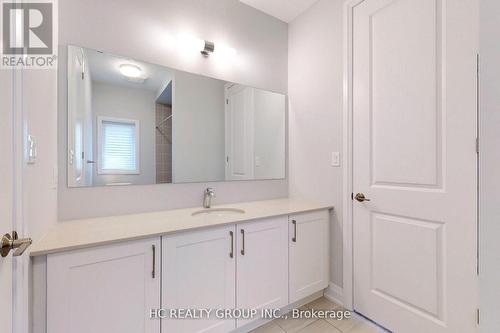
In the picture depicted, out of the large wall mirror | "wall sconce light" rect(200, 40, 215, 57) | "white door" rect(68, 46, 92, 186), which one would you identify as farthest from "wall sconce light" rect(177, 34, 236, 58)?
"white door" rect(68, 46, 92, 186)

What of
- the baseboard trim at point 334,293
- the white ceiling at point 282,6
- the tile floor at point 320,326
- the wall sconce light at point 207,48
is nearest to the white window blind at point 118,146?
the wall sconce light at point 207,48

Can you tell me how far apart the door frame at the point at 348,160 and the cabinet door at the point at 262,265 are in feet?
1.75

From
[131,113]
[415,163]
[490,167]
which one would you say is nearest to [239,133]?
[131,113]

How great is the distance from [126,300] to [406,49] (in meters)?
2.18

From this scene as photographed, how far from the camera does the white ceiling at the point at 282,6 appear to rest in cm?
213

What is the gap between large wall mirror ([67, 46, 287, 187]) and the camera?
148cm

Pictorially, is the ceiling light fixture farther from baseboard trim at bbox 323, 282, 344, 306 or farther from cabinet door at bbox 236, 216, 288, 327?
baseboard trim at bbox 323, 282, 344, 306

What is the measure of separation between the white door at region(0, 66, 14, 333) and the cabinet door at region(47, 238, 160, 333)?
259 millimetres

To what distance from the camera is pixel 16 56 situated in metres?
0.79

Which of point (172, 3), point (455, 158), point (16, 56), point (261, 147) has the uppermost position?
point (172, 3)

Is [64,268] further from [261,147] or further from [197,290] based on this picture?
[261,147]

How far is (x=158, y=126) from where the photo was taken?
1.74 meters

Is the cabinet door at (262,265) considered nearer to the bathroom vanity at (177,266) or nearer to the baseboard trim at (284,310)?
the bathroom vanity at (177,266)

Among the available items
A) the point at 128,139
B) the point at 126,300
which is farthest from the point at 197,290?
the point at 128,139
